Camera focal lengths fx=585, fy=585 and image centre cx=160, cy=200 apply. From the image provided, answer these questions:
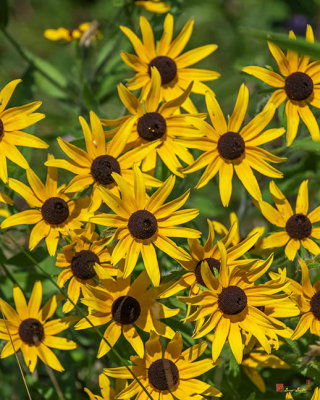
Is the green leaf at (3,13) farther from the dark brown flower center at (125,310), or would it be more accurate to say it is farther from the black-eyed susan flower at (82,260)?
the dark brown flower center at (125,310)

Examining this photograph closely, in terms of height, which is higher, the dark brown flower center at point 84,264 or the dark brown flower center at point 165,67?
the dark brown flower center at point 165,67

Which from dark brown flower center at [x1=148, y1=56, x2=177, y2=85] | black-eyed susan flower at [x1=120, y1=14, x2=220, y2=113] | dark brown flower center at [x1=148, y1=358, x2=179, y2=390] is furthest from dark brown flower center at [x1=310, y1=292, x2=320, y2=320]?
dark brown flower center at [x1=148, y1=56, x2=177, y2=85]

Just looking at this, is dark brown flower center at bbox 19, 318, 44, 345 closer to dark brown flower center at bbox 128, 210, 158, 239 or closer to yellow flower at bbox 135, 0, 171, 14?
dark brown flower center at bbox 128, 210, 158, 239

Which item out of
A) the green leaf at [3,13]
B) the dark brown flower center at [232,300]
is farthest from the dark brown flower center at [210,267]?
the green leaf at [3,13]

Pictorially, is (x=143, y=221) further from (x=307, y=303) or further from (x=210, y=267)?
(x=307, y=303)

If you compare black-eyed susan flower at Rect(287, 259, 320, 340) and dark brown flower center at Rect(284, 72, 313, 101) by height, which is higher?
dark brown flower center at Rect(284, 72, 313, 101)

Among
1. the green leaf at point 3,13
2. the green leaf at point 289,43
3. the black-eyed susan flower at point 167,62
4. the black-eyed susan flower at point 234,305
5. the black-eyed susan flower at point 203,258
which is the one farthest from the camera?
the green leaf at point 3,13
